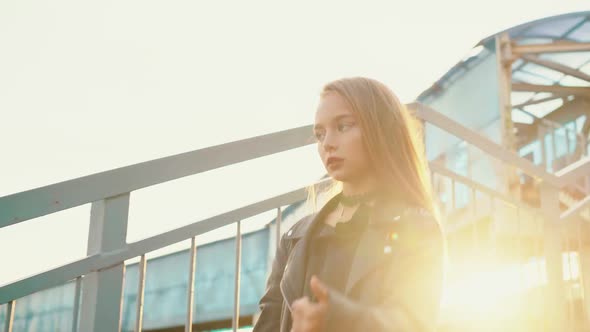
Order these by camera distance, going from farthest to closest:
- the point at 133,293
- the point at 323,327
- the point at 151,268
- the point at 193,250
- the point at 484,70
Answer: the point at 151,268
the point at 133,293
the point at 484,70
the point at 193,250
the point at 323,327

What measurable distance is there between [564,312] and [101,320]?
7.10 feet

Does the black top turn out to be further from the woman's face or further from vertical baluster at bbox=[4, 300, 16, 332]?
vertical baluster at bbox=[4, 300, 16, 332]

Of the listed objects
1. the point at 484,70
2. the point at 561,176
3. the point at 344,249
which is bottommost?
the point at 344,249

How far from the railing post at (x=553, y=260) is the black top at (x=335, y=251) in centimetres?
188

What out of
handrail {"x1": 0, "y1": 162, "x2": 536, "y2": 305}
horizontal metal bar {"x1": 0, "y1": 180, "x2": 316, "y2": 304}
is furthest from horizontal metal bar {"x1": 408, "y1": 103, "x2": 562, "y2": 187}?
horizontal metal bar {"x1": 0, "y1": 180, "x2": 316, "y2": 304}

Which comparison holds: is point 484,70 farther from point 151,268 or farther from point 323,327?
point 323,327

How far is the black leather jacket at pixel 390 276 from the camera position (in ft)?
3.58

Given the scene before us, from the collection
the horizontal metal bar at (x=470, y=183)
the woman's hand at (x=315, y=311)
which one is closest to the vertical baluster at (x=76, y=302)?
the woman's hand at (x=315, y=311)

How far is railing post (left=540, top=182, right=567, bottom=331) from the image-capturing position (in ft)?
9.41

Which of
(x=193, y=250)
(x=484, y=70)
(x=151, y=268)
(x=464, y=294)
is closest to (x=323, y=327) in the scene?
(x=193, y=250)

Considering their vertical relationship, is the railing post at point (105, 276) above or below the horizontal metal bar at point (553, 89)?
below

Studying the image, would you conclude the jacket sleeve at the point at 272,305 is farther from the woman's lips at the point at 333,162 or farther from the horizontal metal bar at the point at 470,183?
the horizontal metal bar at the point at 470,183

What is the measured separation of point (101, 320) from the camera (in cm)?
156

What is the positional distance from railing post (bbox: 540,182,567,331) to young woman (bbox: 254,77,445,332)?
1731mm
